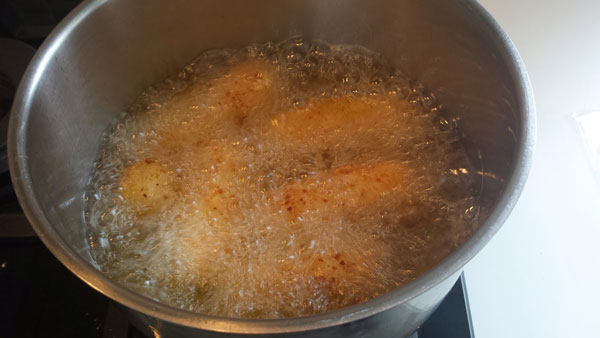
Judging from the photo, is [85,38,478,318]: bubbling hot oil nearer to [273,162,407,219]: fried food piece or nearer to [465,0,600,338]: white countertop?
[273,162,407,219]: fried food piece

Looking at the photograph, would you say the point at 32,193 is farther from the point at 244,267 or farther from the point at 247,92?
the point at 247,92

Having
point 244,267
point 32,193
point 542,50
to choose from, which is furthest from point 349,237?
point 542,50

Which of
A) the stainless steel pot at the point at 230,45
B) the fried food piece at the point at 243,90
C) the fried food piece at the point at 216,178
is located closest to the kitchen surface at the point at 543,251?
the stainless steel pot at the point at 230,45

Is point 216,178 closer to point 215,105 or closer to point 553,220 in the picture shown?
point 215,105

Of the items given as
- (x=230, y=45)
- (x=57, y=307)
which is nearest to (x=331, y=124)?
(x=230, y=45)

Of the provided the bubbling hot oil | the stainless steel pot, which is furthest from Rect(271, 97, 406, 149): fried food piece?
the stainless steel pot

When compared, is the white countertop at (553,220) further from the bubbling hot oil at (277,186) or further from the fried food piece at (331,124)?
the fried food piece at (331,124)

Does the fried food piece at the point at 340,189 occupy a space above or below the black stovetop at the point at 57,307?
above
